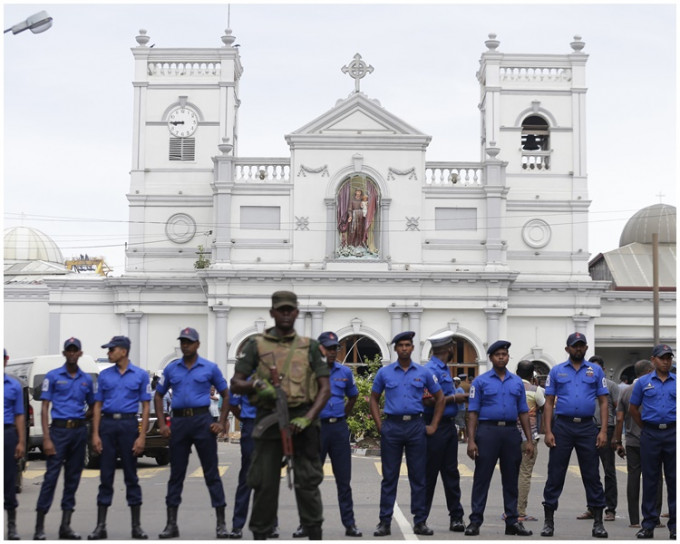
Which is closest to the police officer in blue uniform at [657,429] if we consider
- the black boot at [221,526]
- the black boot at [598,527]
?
the black boot at [598,527]

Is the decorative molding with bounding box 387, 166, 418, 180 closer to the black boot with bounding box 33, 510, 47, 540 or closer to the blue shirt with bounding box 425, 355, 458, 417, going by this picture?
the blue shirt with bounding box 425, 355, 458, 417

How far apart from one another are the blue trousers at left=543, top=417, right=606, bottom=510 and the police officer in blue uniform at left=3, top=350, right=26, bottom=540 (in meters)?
5.50

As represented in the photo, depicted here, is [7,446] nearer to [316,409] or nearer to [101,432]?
[101,432]

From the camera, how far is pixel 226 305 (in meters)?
43.8

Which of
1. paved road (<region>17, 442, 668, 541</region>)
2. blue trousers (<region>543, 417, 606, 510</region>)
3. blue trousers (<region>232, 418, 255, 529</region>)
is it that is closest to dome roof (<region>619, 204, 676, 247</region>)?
paved road (<region>17, 442, 668, 541</region>)

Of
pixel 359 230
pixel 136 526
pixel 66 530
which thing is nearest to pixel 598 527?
pixel 136 526

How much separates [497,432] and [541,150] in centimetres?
3584

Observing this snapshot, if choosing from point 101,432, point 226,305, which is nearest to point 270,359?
point 101,432

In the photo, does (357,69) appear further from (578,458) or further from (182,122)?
(578,458)

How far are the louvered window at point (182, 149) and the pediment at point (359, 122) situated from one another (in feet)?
16.1

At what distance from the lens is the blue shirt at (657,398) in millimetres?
12469

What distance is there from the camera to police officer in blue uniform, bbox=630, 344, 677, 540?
40.8ft

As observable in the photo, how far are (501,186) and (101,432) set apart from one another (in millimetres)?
33972

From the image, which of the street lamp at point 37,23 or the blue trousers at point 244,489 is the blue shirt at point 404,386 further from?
the street lamp at point 37,23
